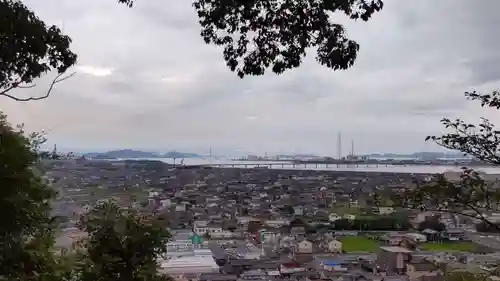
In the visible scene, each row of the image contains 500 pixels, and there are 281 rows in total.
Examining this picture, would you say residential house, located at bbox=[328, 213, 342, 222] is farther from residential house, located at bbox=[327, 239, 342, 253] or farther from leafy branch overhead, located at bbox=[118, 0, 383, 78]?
leafy branch overhead, located at bbox=[118, 0, 383, 78]

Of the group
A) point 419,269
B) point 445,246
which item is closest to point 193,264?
point 419,269

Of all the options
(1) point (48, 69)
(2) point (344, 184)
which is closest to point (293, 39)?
(1) point (48, 69)

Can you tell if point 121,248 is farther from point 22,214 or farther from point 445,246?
point 445,246

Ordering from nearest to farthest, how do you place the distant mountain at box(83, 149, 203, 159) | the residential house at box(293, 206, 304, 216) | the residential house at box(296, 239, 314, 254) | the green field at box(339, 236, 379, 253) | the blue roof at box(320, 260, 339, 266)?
the blue roof at box(320, 260, 339, 266), the green field at box(339, 236, 379, 253), the residential house at box(296, 239, 314, 254), the distant mountain at box(83, 149, 203, 159), the residential house at box(293, 206, 304, 216)

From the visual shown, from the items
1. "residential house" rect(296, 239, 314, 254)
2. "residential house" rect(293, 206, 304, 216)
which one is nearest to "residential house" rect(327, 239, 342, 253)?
"residential house" rect(296, 239, 314, 254)

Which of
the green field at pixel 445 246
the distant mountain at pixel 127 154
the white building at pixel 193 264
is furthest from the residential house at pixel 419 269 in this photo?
the distant mountain at pixel 127 154

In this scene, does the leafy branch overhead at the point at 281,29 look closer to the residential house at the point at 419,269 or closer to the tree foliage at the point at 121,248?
the tree foliage at the point at 121,248
